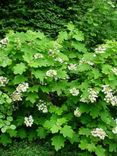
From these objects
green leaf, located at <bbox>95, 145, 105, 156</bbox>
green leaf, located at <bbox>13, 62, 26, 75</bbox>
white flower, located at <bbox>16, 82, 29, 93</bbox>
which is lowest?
green leaf, located at <bbox>95, 145, 105, 156</bbox>

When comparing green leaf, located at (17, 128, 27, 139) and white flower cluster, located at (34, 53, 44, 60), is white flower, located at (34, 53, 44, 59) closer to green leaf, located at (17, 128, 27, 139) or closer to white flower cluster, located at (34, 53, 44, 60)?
white flower cluster, located at (34, 53, 44, 60)

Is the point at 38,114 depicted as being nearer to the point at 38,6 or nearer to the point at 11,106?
the point at 11,106

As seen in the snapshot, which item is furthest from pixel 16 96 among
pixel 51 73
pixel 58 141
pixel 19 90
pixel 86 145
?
pixel 86 145

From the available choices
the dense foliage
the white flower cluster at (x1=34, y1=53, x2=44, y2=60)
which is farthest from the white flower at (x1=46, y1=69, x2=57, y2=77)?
the dense foliage

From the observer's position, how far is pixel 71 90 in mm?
6223

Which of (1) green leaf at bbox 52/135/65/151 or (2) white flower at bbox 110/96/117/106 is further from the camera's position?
(1) green leaf at bbox 52/135/65/151

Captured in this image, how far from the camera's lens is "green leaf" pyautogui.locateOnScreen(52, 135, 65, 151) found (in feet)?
20.2

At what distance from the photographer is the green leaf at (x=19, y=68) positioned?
20.0ft

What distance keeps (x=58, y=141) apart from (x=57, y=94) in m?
0.68

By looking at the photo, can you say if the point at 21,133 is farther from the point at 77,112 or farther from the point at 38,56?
the point at 38,56

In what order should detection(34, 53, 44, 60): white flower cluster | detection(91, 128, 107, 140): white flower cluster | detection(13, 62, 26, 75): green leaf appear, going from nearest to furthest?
detection(91, 128, 107, 140): white flower cluster → detection(13, 62, 26, 75): green leaf → detection(34, 53, 44, 60): white flower cluster

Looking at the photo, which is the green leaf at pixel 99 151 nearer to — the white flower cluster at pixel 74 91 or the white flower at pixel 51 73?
the white flower cluster at pixel 74 91

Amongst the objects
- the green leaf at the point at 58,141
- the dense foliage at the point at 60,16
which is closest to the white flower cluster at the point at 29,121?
the green leaf at the point at 58,141

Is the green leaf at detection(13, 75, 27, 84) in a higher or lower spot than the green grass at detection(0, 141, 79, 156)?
higher
